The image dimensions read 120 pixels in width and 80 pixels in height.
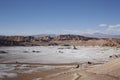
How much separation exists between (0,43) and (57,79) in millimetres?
65137

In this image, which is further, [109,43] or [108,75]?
[109,43]

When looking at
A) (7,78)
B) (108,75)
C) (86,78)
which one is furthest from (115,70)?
(7,78)

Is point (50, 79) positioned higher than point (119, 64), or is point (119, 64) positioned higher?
point (119, 64)

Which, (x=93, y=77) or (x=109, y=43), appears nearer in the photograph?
(x=93, y=77)

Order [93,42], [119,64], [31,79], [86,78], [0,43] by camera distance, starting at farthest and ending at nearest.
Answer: [93,42] → [0,43] → [31,79] → [119,64] → [86,78]

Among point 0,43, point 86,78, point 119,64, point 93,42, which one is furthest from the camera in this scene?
point 93,42

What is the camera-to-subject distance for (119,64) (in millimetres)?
17375

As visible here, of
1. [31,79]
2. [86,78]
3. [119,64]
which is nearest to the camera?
[86,78]

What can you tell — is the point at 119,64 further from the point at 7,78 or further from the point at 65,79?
the point at 7,78

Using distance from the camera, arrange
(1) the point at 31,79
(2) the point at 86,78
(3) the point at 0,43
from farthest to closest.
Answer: (3) the point at 0,43 → (1) the point at 31,79 → (2) the point at 86,78

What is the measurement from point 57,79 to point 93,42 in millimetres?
71790

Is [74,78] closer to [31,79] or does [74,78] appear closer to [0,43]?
[31,79]

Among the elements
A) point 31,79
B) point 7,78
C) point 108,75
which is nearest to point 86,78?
point 108,75

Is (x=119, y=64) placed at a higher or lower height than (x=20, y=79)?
higher
